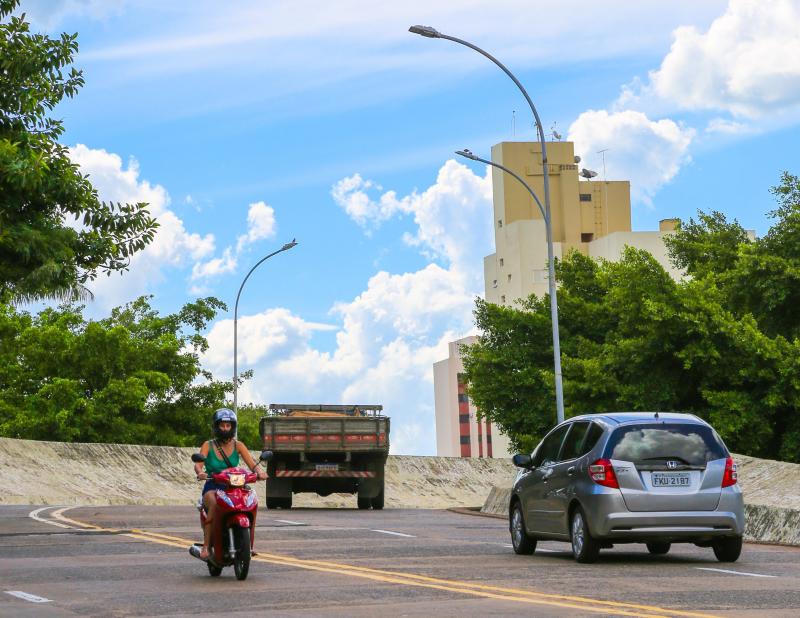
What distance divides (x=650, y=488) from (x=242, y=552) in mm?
4374

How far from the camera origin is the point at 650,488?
48.3 feet

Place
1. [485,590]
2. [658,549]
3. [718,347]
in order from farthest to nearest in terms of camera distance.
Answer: [718,347], [658,549], [485,590]

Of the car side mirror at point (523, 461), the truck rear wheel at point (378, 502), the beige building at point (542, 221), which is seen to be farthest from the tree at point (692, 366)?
the beige building at point (542, 221)

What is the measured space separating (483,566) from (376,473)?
19.5m

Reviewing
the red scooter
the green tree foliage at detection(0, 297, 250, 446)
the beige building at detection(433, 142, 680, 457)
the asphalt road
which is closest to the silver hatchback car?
the asphalt road

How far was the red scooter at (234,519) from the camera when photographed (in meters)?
12.8

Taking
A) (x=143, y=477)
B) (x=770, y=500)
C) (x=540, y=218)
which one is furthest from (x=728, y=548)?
(x=540, y=218)

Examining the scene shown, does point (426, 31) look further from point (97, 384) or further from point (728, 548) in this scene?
point (97, 384)

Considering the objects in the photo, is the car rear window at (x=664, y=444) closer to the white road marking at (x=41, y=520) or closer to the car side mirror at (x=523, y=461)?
the car side mirror at (x=523, y=461)

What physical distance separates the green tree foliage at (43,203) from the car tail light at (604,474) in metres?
10.7

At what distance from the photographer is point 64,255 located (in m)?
23.4

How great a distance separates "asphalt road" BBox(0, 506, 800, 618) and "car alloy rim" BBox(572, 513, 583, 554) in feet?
0.93

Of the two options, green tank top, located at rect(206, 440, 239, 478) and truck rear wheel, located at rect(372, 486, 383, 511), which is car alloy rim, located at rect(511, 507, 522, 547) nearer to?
green tank top, located at rect(206, 440, 239, 478)

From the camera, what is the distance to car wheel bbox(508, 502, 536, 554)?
16562mm
